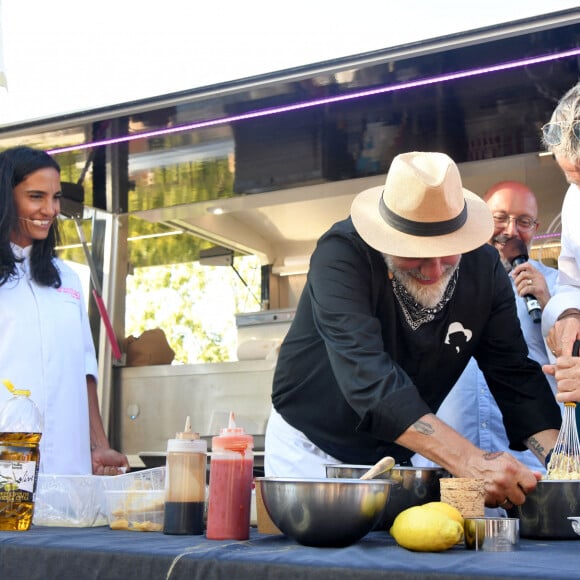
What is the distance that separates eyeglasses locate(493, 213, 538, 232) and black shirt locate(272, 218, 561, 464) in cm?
109

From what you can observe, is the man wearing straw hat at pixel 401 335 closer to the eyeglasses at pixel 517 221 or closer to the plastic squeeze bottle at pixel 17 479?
the plastic squeeze bottle at pixel 17 479

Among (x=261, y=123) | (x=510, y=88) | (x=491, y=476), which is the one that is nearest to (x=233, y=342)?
(x=261, y=123)

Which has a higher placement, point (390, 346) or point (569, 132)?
point (569, 132)

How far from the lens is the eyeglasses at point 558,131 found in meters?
2.33

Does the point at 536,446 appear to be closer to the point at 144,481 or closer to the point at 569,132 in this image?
the point at 569,132

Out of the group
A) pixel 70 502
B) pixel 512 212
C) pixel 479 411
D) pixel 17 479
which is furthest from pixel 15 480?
pixel 512 212

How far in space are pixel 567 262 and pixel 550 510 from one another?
4.33 feet

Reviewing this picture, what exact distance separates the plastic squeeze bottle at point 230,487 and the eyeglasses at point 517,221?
6.95ft

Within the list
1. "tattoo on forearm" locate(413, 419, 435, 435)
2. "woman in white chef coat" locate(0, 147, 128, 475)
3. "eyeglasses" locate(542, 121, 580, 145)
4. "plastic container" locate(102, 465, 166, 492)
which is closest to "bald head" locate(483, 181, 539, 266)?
"eyeglasses" locate(542, 121, 580, 145)

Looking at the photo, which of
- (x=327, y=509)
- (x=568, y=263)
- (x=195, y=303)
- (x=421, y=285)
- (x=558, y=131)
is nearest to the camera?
(x=327, y=509)

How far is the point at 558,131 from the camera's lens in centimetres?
239

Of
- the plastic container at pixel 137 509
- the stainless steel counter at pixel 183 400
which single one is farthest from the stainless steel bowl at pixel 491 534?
the stainless steel counter at pixel 183 400

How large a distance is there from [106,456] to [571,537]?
1571 millimetres

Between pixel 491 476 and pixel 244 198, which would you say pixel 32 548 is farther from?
pixel 244 198
